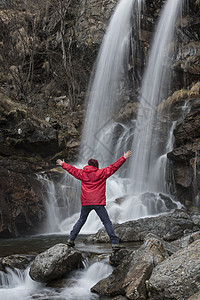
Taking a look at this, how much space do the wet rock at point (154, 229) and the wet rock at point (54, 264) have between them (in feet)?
8.91

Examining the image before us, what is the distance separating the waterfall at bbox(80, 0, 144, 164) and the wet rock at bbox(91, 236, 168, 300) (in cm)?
1556

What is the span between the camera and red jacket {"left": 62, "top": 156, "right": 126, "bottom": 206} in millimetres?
5328

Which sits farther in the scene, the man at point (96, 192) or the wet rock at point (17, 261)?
the wet rock at point (17, 261)

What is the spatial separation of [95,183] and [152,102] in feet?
49.3

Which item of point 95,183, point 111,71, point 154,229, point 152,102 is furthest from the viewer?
point 111,71

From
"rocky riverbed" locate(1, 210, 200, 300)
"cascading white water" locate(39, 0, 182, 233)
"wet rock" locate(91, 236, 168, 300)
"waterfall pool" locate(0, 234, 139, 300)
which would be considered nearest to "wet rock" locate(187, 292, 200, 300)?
"rocky riverbed" locate(1, 210, 200, 300)

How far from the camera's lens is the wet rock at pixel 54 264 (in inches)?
202

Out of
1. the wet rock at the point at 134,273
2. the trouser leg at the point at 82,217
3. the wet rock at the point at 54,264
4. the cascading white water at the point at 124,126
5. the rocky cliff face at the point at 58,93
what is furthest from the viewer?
the rocky cliff face at the point at 58,93

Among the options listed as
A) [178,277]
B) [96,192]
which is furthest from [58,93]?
[178,277]

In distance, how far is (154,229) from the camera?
8.21 meters

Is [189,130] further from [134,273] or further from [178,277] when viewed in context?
[178,277]

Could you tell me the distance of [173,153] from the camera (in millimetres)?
13461

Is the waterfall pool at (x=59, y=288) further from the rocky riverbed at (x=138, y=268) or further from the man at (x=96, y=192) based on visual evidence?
the man at (x=96, y=192)

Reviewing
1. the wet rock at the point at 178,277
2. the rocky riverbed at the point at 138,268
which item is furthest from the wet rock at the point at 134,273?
the wet rock at the point at 178,277
